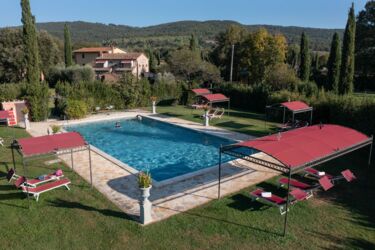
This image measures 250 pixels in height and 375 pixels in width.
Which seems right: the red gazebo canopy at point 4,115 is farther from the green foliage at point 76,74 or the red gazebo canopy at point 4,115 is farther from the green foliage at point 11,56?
the green foliage at point 11,56

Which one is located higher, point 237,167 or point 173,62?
point 173,62

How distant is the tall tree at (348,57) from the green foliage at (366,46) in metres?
22.9

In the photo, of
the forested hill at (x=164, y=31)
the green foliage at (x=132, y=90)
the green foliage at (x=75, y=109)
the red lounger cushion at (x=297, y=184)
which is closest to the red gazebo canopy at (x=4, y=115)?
the green foliage at (x=75, y=109)

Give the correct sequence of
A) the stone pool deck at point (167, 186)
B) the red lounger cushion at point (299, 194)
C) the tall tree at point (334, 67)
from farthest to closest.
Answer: the tall tree at point (334, 67) < the stone pool deck at point (167, 186) < the red lounger cushion at point (299, 194)

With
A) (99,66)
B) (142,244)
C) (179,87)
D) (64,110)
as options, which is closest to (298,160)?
(142,244)

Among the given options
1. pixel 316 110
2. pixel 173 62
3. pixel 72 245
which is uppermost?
pixel 173 62

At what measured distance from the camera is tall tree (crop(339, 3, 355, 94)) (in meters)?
28.0

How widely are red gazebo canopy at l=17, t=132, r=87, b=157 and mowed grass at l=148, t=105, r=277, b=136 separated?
37.0 feet

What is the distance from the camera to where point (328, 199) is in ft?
32.3

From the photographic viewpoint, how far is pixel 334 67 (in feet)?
106

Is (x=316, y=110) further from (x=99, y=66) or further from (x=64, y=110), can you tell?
(x=99, y=66)

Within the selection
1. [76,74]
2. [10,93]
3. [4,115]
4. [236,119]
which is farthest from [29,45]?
[76,74]

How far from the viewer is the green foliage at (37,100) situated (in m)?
21.2

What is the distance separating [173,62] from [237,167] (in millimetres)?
30500
